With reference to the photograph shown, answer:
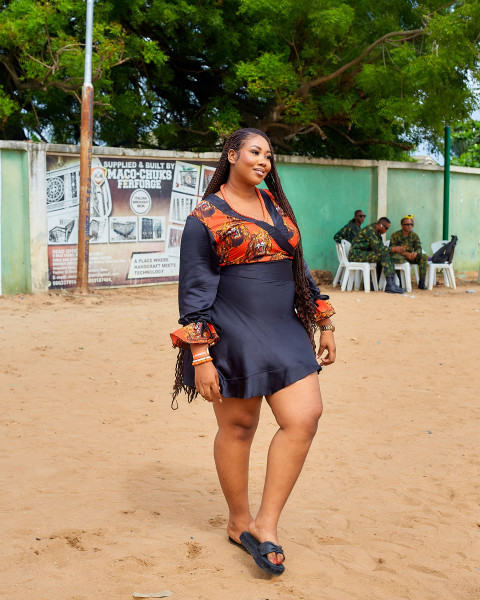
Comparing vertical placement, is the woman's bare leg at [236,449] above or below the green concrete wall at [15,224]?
below

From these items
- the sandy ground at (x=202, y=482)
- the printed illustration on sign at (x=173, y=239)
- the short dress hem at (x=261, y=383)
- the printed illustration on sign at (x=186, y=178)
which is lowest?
the sandy ground at (x=202, y=482)

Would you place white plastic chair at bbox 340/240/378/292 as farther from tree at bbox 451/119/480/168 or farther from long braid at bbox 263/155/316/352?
tree at bbox 451/119/480/168

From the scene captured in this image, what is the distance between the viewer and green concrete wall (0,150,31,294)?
10.8 metres

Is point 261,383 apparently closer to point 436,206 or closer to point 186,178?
point 186,178

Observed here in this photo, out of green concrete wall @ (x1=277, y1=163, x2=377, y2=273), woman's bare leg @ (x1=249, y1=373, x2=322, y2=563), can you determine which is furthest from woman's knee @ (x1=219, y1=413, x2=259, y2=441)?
green concrete wall @ (x1=277, y1=163, x2=377, y2=273)

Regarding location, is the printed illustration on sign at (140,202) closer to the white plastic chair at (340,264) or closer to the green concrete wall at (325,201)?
the green concrete wall at (325,201)

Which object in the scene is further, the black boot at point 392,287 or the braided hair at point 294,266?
the black boot at point 392,287

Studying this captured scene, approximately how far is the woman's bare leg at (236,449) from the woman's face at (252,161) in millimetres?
889

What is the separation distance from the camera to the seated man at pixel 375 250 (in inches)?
520

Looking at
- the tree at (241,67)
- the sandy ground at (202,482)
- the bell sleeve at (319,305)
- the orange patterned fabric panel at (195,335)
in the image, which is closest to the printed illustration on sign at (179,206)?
the tree at (241,67)

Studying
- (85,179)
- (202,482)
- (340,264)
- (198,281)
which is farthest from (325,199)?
(198,281)

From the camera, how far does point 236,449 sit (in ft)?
10.8

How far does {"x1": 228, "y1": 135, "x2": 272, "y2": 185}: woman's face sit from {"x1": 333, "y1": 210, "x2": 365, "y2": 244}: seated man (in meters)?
11.0

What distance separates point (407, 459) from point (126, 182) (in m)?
8.30
